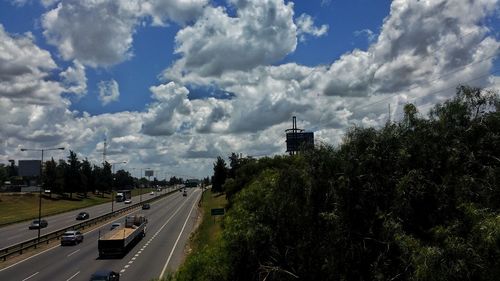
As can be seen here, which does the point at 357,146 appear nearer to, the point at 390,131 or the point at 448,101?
the point at 390,131

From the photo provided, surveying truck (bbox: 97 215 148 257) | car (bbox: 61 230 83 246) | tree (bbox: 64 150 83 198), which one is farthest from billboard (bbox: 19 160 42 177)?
truck (bbox: 97 215 148 257)

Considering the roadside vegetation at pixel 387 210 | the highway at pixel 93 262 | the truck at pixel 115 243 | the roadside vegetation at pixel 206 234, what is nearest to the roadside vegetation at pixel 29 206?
the roadside vegetation at pixel 206 234

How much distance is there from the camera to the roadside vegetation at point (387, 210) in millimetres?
14969

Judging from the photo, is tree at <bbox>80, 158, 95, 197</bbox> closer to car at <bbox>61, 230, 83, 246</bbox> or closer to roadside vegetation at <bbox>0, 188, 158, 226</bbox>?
roadside vegetation at <bbox>0, 188, 158, 226</bbox>

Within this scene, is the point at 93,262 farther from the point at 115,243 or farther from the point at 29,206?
the point at 29,206

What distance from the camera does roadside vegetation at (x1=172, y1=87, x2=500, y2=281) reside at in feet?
49.1

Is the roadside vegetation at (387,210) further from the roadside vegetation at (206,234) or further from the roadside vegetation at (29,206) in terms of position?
the roadside vegetation at (29,206)

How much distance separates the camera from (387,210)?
1755cm

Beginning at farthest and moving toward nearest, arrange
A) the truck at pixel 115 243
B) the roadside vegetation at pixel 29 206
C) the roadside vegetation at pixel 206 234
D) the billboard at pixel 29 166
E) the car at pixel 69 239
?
the billboard at pixel 29 166 → the roadside vegetation at pixel 29 206 → the car at pixel 69 239 → the truck at pixel 115 243 → the roadside vegetation at pixel 206 234

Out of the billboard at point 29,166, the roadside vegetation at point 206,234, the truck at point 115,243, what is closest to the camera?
the roadside vegetation at point 206,234

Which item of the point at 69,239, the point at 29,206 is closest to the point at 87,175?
the point at 29,206

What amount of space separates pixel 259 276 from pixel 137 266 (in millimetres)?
26572

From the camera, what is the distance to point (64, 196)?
152 m

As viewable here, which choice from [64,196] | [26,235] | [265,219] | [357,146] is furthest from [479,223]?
[64,196]
